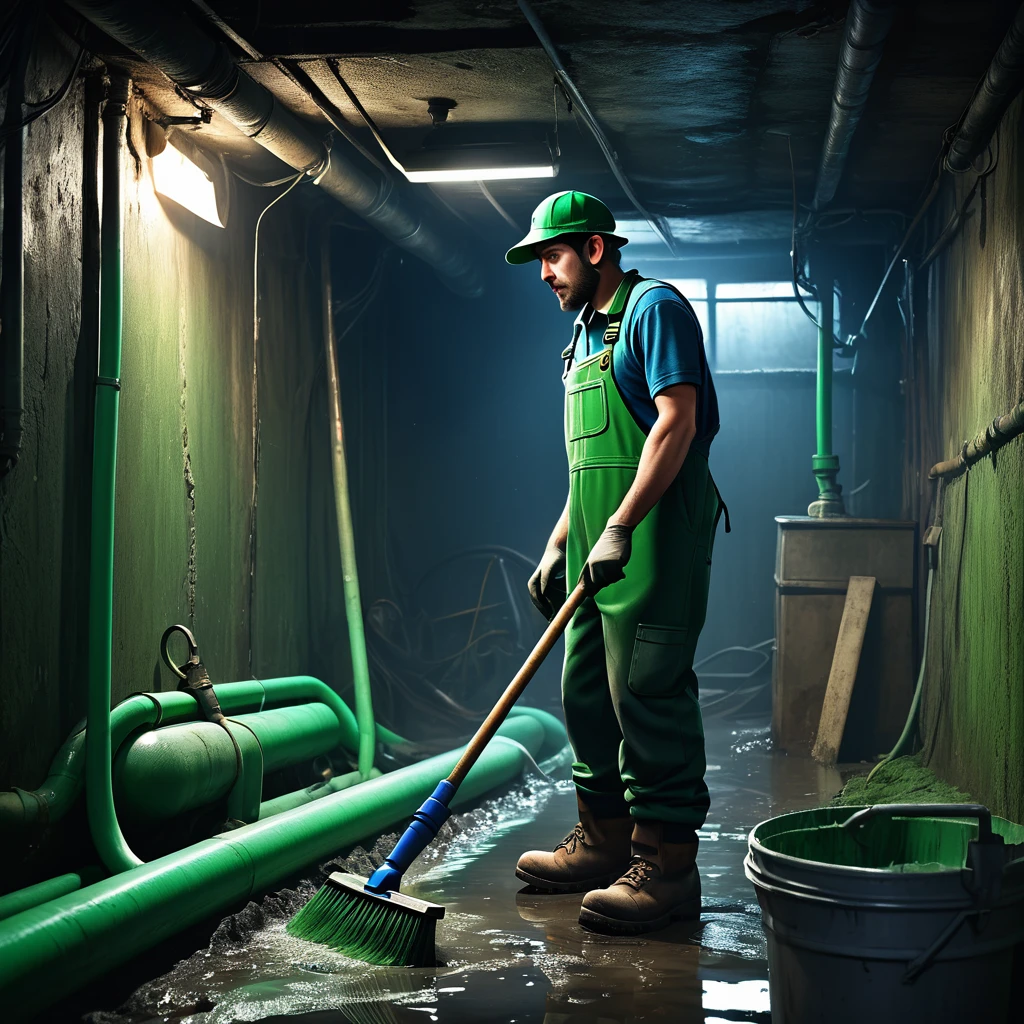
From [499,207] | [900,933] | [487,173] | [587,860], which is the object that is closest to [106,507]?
[587,860]

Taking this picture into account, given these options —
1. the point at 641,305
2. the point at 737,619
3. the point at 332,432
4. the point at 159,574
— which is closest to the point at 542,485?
the point at 737,619

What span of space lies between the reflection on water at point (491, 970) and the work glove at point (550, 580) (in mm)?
871

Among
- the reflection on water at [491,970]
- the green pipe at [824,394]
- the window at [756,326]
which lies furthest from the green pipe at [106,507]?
the window at [756,326]

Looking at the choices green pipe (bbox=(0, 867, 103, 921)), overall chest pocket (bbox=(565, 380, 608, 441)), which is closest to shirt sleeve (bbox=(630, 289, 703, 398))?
overall chest pocket (bbox=(565, 380, 608, 441))

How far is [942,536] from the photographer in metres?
5.59

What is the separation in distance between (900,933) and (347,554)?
428 cm

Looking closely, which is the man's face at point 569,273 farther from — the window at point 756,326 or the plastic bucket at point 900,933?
A: the window at point 756,326

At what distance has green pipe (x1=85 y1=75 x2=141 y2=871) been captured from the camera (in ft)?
10.8

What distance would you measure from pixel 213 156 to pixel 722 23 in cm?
224

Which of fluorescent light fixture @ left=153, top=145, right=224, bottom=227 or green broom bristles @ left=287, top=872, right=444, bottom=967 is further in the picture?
fluorescent light fixture @ left=153, top=145, right=224, bottom=227

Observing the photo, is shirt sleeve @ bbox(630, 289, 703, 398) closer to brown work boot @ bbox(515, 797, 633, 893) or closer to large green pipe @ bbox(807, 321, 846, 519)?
brown work boot @ bbox(515, 797, 633, 893)

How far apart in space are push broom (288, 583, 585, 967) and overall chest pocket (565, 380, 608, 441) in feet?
1.57

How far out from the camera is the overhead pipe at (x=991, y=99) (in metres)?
3.73

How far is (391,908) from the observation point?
279 cm
